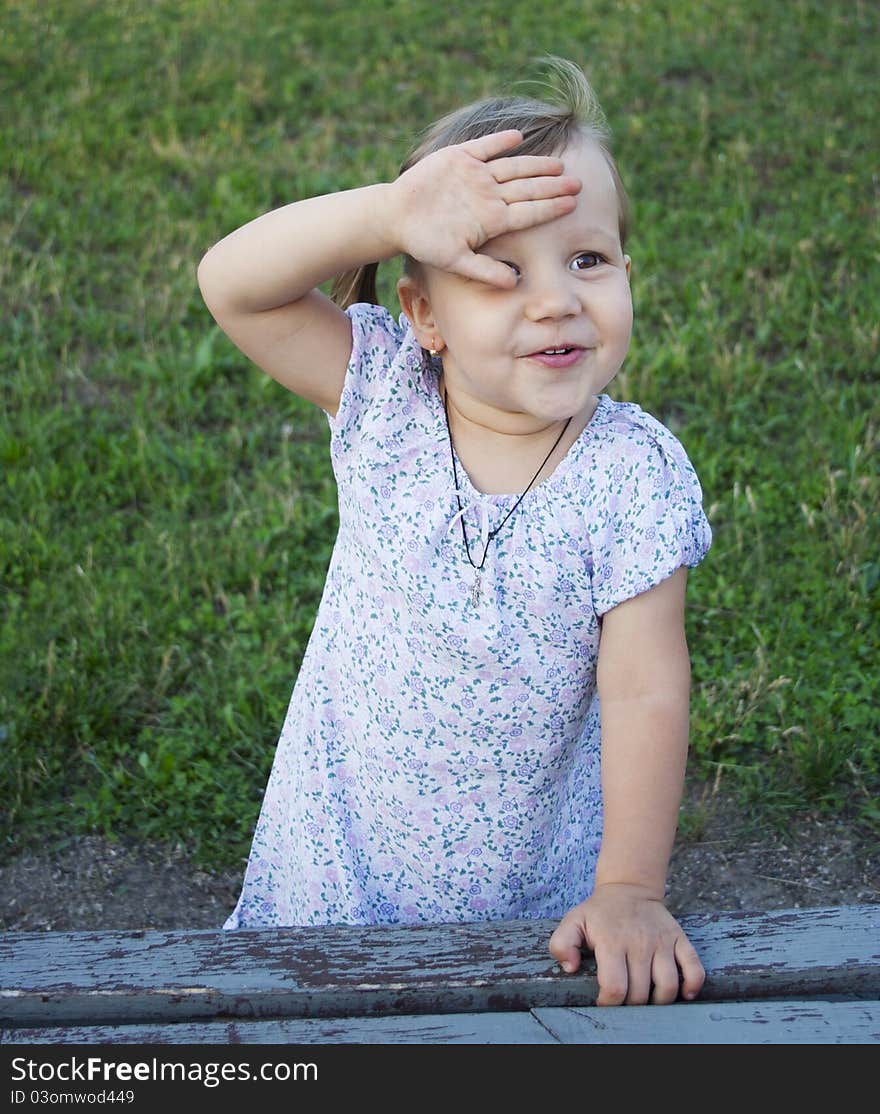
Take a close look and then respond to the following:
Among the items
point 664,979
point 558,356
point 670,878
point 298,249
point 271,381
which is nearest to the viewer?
point 664,979

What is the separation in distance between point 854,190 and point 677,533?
Result: 4403 mm

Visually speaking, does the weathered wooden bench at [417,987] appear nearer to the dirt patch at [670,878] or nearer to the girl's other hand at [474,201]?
the girl's other hand at [474,201]

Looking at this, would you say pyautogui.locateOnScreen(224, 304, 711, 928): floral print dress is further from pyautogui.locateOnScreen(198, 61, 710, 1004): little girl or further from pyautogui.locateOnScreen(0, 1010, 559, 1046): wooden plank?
pyautogui.locateOnScreen(0, 1010, 559, 1046): wooden plank

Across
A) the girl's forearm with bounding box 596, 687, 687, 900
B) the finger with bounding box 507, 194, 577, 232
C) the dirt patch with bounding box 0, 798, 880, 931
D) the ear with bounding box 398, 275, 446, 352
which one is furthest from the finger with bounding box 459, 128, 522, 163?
the dirt patch with bounding box 0, 798, 880, 931

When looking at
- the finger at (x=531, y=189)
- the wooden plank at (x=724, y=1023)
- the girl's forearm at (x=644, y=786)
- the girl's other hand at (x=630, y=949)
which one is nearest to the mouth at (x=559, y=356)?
the finger at (x=531, y=189)

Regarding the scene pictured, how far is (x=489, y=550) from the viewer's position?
7.06ft

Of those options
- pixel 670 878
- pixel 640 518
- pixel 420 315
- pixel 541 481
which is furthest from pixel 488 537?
pixel 670 878

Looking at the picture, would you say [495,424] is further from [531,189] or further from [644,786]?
[644,786]

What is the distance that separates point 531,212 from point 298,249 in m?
0.41

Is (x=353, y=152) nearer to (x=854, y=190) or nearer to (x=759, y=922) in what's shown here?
(x=854, y=190)

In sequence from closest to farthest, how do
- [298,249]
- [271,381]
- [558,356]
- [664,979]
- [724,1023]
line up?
[724,1023]
[664,979]
[558,356]
[298,249]
[271,381]

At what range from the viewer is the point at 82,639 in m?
3.78

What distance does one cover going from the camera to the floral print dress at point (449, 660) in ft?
6.94

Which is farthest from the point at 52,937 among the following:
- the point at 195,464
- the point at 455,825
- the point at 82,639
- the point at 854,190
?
the point at 854,190
